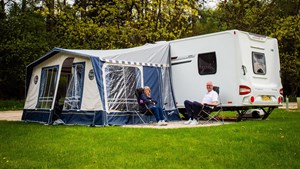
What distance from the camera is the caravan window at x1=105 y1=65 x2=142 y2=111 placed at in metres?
10.6

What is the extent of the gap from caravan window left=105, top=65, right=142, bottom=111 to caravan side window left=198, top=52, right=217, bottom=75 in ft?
5.81

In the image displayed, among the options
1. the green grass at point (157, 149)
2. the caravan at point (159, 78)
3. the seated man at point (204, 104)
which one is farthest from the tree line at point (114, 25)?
the green grass at point (157, 149)

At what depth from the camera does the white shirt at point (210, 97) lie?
10288 mm

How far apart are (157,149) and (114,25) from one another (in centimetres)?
1550

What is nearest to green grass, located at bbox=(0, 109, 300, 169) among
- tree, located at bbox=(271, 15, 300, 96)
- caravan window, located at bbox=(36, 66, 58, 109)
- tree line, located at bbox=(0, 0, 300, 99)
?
caravan window, located at bbox=(36, 66, 58, 109)

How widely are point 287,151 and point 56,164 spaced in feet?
10.5

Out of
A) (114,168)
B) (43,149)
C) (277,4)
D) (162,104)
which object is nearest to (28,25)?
(162,104)

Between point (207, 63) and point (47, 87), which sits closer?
point (207, 63)

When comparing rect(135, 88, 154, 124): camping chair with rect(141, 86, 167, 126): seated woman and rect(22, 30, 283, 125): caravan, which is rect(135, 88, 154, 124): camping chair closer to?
rect(141, 86, 167, 126): seated woman

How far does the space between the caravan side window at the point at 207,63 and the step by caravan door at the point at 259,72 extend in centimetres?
87

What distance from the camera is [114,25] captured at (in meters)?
20.8

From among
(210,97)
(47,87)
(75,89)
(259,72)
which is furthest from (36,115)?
(259,72)

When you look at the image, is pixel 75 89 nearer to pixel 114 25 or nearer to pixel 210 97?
pixel 210 97

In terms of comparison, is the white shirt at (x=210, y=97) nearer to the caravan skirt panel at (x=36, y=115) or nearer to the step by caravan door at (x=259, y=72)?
the step by caravan door at (x=259, y=72)
